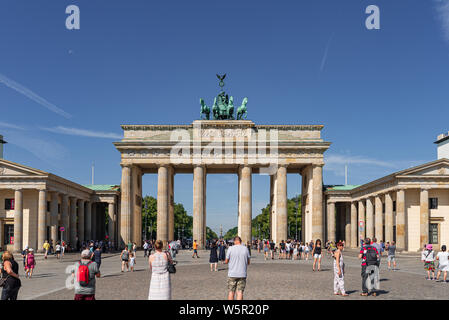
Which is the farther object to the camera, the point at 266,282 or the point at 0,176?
the point at 0,176

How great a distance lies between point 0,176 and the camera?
171ft

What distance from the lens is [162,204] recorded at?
220 ft

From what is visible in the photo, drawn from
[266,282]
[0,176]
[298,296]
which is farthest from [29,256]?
[0,176]

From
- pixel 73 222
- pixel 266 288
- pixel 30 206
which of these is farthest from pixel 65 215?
pixel 266 288

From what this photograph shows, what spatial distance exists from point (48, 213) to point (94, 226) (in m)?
18.7

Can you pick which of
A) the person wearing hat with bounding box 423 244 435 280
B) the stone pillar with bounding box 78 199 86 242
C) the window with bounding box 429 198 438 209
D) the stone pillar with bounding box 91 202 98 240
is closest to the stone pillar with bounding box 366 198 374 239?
the window with bounding box 429 198 438 209

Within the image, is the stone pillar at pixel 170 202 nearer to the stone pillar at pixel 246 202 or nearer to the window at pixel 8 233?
the stone pillar at pixel 246 202

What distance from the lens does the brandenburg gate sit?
6712 centimetres

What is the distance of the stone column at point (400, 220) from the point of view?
174 ft

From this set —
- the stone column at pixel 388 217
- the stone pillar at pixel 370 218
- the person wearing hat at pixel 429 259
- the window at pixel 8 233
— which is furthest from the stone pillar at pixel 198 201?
the person wearing hat at pixel 429 259

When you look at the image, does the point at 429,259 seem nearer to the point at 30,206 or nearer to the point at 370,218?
the point at 370,218

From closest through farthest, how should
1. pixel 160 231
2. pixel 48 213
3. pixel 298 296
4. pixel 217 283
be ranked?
pixel 298 296 → pixel 217 283 → pixel 48 213 → pixel 160 231

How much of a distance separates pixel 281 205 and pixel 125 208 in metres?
21.5
